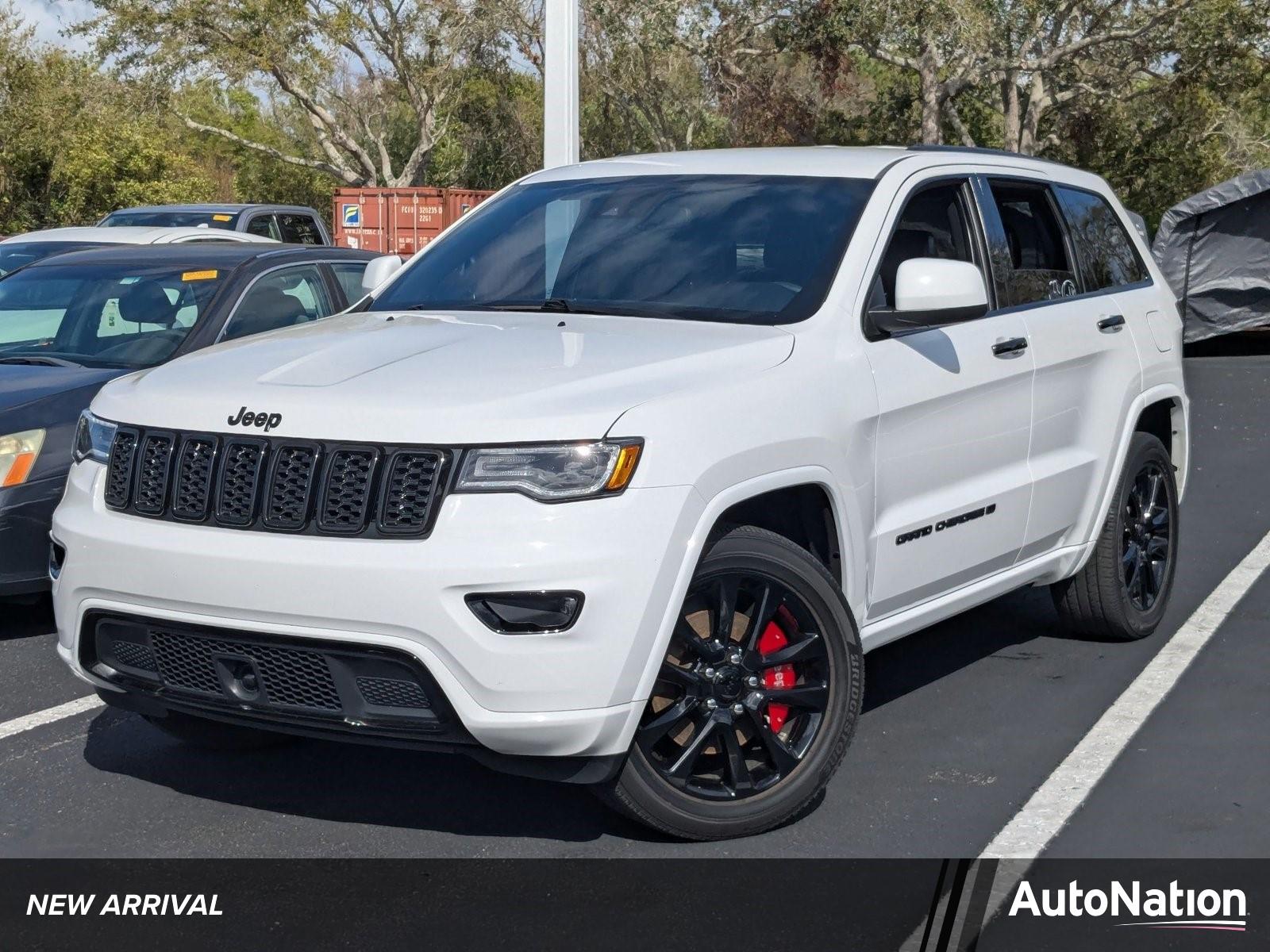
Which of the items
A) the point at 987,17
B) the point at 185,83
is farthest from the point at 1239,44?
the point at 185,83

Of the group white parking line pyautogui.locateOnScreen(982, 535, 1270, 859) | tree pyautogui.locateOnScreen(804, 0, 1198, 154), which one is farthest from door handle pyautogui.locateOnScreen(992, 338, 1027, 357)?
tree pyautogui.locateOnScreen(804, 0, 1198, 154)

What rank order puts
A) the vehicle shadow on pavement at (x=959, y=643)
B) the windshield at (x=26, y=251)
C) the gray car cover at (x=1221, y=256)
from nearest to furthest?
the vehicle shadow on pavement at (x=959, y=643) < the windshield at (x=26, y=251) < the gray car cover at (x=1221, y=256)

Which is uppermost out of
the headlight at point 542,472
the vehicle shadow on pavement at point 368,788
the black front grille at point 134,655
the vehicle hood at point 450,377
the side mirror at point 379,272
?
the side mirror at point 379,272

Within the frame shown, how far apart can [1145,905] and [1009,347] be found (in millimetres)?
1992

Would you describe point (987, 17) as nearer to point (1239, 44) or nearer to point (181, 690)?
point (1239, 44)

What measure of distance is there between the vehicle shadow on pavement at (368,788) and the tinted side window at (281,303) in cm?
262

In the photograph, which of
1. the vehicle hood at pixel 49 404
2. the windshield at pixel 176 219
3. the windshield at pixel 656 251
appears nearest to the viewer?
the windshield at pixel 656 251

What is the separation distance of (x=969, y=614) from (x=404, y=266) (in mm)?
2902

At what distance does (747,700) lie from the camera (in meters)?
4.11

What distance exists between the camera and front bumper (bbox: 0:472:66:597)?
5.94 metres

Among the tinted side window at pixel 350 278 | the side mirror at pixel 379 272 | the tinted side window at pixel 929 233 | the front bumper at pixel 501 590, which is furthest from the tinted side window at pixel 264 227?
the front bumper at pixel 501 590

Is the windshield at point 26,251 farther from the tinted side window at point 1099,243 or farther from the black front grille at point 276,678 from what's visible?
the black front grille at point 276,678

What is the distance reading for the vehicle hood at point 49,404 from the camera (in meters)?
6.05

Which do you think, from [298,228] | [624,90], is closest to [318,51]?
[624,90]
